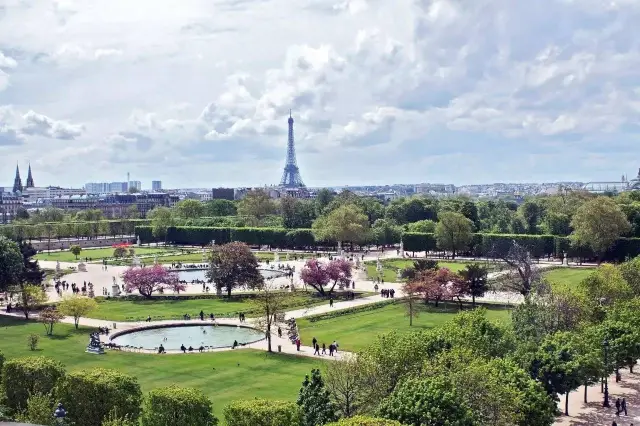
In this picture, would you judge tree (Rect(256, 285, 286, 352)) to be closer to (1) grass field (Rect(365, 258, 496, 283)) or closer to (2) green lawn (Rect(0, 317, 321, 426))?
(2) green lawn (Rect(0, 317, 321, 426))

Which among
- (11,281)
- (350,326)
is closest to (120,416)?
(350,326)

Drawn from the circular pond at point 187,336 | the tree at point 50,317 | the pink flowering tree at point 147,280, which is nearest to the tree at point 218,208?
the pink flowering tree at point 147,280

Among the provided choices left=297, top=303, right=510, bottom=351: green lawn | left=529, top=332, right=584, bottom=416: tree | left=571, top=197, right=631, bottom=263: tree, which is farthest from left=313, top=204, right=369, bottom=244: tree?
left=529, top=332, right=584, bottom=416: tree

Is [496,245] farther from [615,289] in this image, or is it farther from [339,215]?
[615,289]

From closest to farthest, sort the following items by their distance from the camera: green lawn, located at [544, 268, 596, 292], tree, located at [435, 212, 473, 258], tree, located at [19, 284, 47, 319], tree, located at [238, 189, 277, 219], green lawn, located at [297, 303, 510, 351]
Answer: green lawn, located at [297, 303, 510, 351] < tree, located at [19, 284, 47, 319] < green lawn, located at [544, 268, 596, 292] < tree, located at [435, 212, 473, 258] < tree, located at [238, 189, 277, 219]

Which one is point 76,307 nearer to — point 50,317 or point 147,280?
point 50,317

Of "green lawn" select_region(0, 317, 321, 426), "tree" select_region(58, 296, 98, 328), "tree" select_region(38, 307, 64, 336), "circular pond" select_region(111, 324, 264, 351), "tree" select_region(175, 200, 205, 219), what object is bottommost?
"green lawn" select_region(0, 317, 321, 426)

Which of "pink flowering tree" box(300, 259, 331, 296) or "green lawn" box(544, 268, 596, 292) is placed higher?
"pink flowering tree" box(300, 259, 331, 296)
